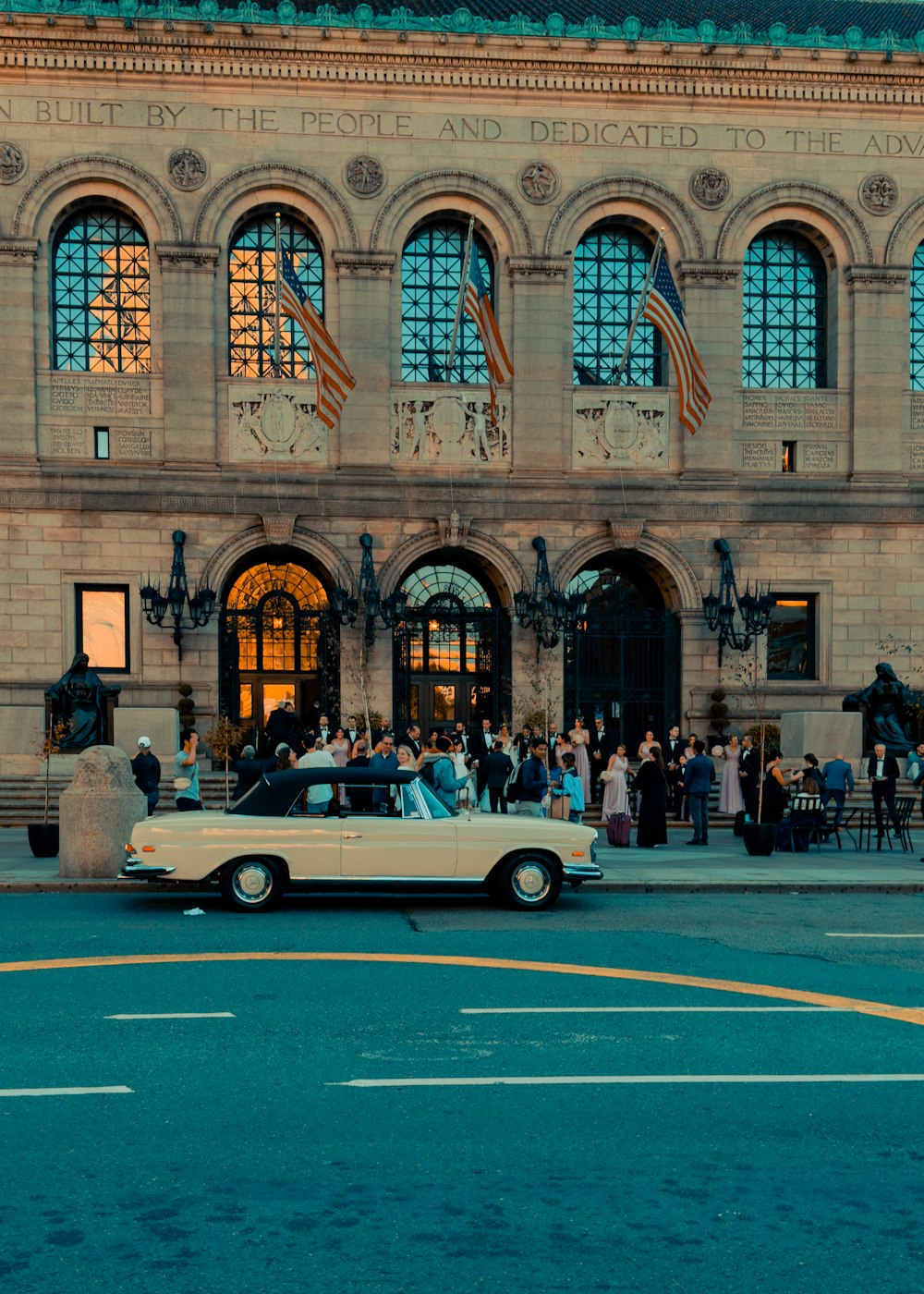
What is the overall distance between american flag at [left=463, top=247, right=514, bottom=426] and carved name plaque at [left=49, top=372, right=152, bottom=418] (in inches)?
324

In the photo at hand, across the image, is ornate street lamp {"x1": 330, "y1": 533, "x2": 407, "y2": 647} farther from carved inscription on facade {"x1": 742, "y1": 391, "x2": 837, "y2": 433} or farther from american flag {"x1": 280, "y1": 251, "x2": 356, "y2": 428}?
carved inscription on facade {"x1": 742, "y1": 391, "x2": 837, "y2": 433}

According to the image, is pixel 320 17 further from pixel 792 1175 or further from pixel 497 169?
pixel 792 1175

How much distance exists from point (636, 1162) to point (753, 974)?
524 centimetres

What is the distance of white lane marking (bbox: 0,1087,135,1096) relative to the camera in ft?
25.4

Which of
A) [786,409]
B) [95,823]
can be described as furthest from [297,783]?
[786,409]

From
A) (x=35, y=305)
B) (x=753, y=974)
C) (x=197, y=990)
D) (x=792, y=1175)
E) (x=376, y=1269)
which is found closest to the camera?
(x=376, y=1269)

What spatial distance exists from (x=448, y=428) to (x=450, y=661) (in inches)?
229

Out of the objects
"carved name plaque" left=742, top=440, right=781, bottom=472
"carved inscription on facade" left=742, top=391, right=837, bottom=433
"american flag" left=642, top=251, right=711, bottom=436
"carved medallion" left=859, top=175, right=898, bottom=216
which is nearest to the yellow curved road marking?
"american flag" left=642, top=251, right=711, bottom=436

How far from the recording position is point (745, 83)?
36469 millimetres

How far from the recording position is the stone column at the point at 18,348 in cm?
3453

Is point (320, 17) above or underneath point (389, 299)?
above

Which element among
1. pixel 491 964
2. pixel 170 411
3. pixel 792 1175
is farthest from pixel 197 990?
pixel 170 411

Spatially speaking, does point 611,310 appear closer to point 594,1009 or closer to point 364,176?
point 364,176

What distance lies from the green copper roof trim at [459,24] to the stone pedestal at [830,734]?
55.6 ft
